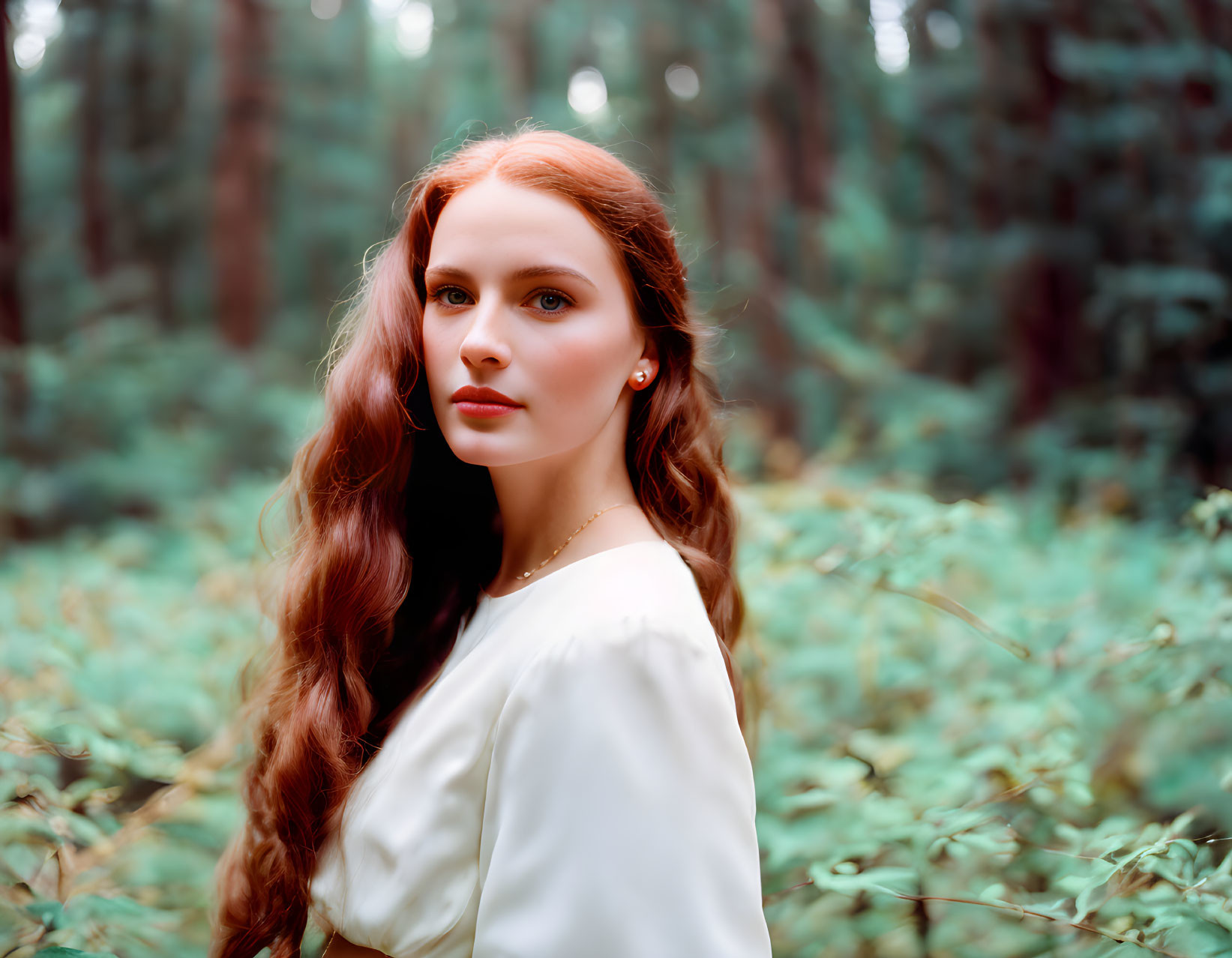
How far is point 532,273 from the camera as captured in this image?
1354 millimetres

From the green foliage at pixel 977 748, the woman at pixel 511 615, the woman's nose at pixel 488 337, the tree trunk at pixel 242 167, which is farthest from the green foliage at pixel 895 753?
the tree trunk at pixel 242 167

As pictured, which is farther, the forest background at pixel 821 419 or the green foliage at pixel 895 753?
the forest background at pixel 821 419

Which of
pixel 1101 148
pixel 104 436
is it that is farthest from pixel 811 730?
pixel 104 436

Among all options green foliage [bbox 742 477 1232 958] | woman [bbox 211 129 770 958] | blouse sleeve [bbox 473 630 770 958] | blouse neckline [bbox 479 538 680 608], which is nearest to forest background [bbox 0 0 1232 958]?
green foliage [bbox 742 477 1232 958]

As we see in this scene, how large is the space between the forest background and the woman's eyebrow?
2.18ft

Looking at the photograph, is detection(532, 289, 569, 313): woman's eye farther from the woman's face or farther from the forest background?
the forest background

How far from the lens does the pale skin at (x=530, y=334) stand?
4.45 ft

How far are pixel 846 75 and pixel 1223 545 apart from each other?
9.18 m

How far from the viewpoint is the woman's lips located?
53.7 inches

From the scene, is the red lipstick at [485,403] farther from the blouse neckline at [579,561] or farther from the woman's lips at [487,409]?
the blouse neckline at [579,561]

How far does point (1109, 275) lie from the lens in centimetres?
604

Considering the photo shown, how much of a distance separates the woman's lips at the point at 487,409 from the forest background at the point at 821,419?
809 mm

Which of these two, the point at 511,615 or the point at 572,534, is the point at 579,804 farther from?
the point at 572,534

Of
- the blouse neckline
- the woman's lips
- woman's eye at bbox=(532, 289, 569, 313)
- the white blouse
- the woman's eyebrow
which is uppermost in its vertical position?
the woman's eyebrow
